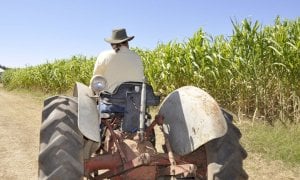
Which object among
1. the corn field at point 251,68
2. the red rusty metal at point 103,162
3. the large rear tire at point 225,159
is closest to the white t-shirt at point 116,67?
the red rusty metal at point 103,162

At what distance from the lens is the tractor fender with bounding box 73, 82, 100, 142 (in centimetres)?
334

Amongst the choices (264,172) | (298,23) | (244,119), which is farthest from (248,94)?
(264,172)

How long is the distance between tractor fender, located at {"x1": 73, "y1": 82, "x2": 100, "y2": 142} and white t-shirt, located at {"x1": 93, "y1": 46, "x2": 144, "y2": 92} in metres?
0.65

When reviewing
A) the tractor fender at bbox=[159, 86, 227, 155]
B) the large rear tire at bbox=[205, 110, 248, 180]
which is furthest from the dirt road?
the large rear tire at bbox=[205, 110, 248, 180]

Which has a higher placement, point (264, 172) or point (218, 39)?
point (218, 39)

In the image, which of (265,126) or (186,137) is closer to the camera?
(186,137)

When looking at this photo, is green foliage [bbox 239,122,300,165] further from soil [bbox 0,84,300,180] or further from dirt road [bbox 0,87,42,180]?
dirt road [bbox 0,87,42,180]

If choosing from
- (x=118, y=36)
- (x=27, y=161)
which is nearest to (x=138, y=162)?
(x=118, y=36)

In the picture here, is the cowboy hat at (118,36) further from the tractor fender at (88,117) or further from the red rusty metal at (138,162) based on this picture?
the red rusty metal at (138,162)

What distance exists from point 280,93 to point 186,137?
199 inches

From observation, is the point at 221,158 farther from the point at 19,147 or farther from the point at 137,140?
the point at 19,147

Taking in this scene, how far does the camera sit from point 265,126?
7.75 meters

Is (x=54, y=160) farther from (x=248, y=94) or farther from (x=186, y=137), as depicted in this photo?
(x=248, y=94)

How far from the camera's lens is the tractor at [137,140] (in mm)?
3277
